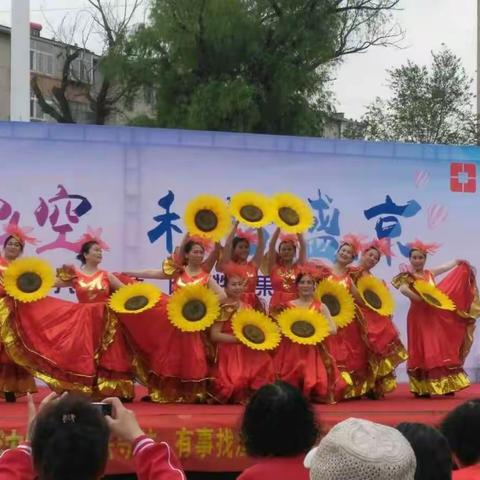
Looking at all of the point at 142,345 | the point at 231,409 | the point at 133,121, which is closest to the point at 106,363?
the point at 142,345

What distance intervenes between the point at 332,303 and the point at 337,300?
34 millimetres

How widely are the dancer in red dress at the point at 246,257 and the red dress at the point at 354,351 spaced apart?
444mm

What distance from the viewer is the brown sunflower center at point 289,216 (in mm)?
4961

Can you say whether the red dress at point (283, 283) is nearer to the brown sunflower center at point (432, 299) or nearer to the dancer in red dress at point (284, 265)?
the dancer in red dress at point (284, 265)

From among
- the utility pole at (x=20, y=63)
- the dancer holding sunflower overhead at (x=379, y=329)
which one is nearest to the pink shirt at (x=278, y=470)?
the dancer holding sunflower overhead at (x=379, y=329)

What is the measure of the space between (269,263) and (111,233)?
3.76ft

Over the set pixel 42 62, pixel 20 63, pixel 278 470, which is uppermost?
pixel 42 62

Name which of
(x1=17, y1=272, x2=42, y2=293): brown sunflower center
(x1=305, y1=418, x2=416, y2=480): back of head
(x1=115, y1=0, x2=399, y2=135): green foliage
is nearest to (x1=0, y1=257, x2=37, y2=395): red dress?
(x1=17, y1=272, x2=42, y2=293): brown sunflower center

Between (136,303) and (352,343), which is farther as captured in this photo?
(352,343)

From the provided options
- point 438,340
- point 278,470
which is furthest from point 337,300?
point 278,470

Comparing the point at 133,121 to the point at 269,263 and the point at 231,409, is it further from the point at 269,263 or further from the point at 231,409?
the point at 231,409

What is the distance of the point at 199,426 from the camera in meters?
3.85

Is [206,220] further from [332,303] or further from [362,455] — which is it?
[362,455]

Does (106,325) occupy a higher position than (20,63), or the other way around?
(20,63)
